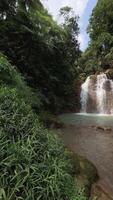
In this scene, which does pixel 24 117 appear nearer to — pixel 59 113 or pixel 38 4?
pixel 38 4

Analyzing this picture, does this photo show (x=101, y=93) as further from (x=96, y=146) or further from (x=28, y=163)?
(x=28, y=163)

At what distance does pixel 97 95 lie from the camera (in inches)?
1016

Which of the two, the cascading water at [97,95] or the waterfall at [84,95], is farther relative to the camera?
the waterfall at [84,95]

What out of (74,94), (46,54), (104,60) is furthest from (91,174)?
(104,60)

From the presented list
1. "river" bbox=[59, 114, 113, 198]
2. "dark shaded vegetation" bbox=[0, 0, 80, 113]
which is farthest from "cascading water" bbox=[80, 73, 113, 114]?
"river" bbox=[59, 114, 113, 198]

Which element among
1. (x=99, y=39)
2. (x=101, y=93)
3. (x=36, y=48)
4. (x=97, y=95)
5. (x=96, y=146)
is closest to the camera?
(x=96, y=146)

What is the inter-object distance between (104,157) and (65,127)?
5.40 m

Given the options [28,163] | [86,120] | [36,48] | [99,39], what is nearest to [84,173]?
[28,163]

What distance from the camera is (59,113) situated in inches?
842

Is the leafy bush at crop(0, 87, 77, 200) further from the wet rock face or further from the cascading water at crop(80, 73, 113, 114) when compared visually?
the wet rock face

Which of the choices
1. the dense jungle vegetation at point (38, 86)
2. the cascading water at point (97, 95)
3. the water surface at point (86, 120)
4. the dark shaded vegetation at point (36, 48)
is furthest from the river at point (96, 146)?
the cascading water at point (97, 95)

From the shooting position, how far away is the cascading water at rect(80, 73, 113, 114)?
81.4ft

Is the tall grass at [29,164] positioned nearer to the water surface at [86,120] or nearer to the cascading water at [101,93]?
the water surface at [86,120]

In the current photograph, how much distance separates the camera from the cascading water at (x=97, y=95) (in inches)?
976
